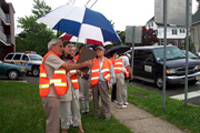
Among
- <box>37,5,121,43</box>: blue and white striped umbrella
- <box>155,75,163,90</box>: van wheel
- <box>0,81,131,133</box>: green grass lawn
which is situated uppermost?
<box>37,5,121,43</box>: blue and white striped umbrella

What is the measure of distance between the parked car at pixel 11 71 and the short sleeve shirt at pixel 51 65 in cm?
1193

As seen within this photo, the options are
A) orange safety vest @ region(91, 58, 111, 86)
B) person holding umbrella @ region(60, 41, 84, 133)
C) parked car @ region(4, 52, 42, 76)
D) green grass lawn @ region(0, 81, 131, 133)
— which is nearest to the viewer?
person holding umbrella @ region(60, 41, 84, 133)

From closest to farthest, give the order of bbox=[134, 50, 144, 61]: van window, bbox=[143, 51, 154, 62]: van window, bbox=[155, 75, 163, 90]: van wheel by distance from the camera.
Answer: bbox=[155, 75, 163, 90]: van wheel, bbox=[143, 51, 154, 62]: van window, bbox=[134, 50, 144, 61]: van window

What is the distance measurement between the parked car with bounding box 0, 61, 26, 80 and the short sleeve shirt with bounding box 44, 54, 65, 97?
11925 millimetres

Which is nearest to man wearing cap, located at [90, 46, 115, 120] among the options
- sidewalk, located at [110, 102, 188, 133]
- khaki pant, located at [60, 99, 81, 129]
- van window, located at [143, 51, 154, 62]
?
sidewalk, located at [110, 102, 188, 133]

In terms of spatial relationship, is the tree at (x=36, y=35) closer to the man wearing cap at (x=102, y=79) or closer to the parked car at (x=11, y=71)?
the parked car at (x=11, y=71)

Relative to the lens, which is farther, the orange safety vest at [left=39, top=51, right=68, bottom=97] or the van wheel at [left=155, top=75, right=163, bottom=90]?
the van wheel at [left=155, top=75, right=163, bottom=90]

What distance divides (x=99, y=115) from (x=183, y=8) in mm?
3807

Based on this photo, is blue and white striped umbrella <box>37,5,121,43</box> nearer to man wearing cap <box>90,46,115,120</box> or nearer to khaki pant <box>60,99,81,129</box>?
man wearing cap <box>90,46,115,120</box>

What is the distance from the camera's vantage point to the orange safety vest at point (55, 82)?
329 cm

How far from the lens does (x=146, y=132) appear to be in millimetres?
4297

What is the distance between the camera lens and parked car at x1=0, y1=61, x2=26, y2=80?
1402 cm

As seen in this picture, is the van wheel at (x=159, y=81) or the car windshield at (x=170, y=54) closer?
the van wheel at (x=159, y=81)

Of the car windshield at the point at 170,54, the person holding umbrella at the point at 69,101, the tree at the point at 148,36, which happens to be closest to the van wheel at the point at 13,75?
the car windshield at the point at 170,54
